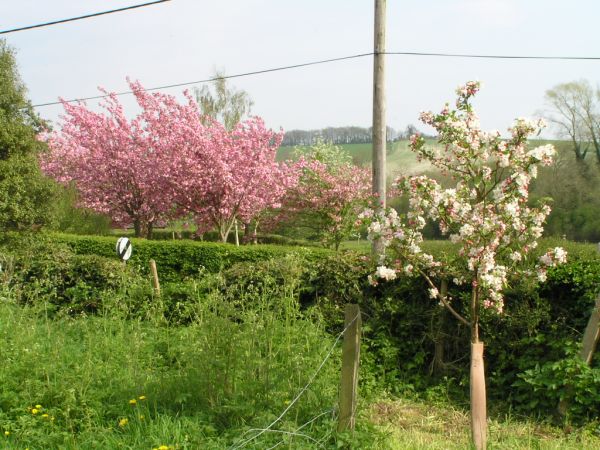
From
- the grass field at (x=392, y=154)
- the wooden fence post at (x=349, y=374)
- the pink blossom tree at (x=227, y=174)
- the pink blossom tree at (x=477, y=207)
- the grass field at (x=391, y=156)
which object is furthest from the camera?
the grass field at (x=391, y=156)

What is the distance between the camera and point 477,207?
439 cm

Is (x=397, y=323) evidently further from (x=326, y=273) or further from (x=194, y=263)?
(x=194, y=263)

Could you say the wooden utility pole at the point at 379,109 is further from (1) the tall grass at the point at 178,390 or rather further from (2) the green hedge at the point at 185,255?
(1) the tall grass at the point at 178,390

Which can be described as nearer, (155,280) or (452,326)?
(452,326)

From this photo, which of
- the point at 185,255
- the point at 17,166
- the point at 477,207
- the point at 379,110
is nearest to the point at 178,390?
the point at 477,207

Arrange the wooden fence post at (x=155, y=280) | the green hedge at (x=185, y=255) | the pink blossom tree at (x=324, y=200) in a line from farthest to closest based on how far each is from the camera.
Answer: the pink blossom tree at (x=324, y=200) → the green hedge at (x=185, y=255) → the wooden fence post at (x=155, y=280)

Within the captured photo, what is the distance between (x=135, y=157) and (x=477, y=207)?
17629mm

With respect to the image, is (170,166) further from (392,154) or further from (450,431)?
(392,154)

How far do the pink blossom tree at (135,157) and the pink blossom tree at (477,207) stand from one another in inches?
613

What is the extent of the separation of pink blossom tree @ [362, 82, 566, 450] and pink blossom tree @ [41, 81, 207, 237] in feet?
51.1

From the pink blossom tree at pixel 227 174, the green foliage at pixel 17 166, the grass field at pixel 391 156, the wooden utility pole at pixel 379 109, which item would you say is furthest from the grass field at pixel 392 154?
the wooden utility pole at pixel 379 109

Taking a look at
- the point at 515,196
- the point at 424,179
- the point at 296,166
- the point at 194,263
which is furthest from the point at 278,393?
the point at 296,166

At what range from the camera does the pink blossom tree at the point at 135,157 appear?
19.9 meters

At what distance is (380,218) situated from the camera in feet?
14.9
